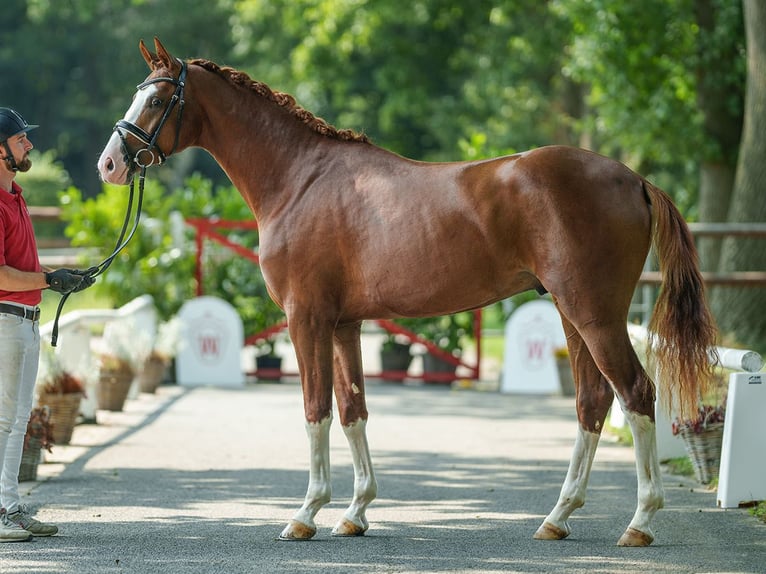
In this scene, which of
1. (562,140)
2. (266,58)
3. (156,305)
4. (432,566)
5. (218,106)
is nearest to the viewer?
(432,566)

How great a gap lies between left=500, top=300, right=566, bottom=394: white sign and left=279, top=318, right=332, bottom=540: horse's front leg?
8297 mm

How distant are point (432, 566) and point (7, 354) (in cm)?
240

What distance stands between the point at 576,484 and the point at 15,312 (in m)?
3.09

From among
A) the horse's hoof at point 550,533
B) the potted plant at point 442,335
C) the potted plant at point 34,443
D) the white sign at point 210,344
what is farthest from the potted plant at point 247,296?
the horse's hoof at point 550,533

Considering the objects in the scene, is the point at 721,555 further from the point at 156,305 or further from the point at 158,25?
the point at 158,25

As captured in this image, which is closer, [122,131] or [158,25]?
[122,131]

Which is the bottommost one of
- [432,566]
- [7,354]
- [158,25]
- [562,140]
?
[432,566]

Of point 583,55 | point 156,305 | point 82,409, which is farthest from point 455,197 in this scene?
point 583,55

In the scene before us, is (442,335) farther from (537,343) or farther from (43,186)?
(43,186)

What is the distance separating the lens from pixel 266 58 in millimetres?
34375

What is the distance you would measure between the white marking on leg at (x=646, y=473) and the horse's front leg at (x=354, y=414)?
56.7 inches

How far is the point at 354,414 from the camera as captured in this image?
702 centimetres

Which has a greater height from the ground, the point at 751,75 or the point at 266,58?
the point at 266,58

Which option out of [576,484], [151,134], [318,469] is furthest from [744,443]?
[151,134]
